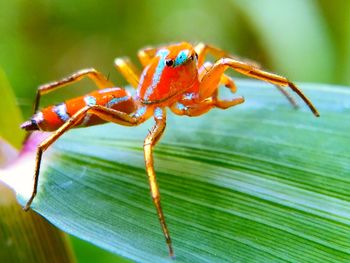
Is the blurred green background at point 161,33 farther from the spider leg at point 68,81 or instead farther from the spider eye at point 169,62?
the spider eye at point 169,62

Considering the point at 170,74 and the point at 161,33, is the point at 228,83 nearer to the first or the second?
the point at 170,74

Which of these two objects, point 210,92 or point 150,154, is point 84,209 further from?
point 210,92

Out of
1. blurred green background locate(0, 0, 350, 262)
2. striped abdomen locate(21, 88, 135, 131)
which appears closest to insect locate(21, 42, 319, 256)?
striped abdomen locate(21, 88, 135, 131)

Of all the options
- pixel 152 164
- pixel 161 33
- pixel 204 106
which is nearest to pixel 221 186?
pixel 152 164

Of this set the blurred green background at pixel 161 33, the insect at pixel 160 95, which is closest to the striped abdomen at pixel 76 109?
the insect at pixel 160 95

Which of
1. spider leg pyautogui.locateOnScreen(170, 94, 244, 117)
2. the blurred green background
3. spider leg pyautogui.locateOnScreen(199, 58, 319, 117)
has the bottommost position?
the blurred green background

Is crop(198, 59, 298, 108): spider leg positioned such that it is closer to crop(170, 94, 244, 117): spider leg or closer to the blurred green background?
crop(170, 94, 244, 117): spider leg

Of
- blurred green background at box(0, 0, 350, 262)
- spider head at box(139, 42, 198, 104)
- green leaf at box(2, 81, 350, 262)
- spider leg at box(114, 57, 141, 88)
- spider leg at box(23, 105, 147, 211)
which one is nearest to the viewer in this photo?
green leaf at box(2, 81, 350, 262)
